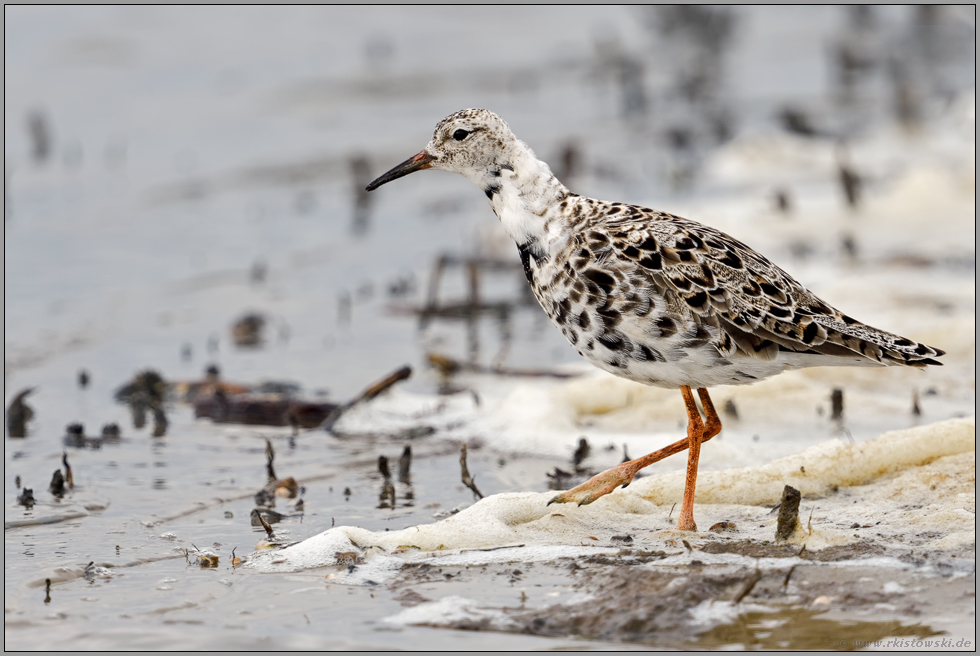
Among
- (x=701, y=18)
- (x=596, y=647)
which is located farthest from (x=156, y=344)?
(x=701, y=18)

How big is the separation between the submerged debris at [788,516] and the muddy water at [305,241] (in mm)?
742

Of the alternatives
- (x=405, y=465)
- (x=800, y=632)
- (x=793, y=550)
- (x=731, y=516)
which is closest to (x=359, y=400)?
(x=405, y=465)

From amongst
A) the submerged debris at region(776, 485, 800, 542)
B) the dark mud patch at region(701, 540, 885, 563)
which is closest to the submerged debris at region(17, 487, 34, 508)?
the dark mud patch at region(701, 540, 885, 563)

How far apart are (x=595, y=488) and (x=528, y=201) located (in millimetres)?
1464

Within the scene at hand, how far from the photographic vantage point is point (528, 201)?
6133mm

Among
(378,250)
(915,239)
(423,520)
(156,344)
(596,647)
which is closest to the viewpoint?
(596,647)

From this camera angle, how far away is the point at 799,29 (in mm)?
25016

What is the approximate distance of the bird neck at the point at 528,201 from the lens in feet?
19.7

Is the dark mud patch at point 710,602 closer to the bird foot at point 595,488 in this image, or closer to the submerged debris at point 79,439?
the bird foot at point 595,488

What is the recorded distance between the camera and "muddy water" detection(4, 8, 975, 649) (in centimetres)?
519

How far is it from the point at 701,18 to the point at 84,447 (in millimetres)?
15395

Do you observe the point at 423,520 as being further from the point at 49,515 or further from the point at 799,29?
the point at 799,29

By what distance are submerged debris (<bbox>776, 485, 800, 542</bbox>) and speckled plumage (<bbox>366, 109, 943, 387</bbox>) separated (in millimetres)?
659

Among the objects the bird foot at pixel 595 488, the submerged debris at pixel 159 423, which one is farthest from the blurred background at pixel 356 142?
the bird foot at pixel 595 488
